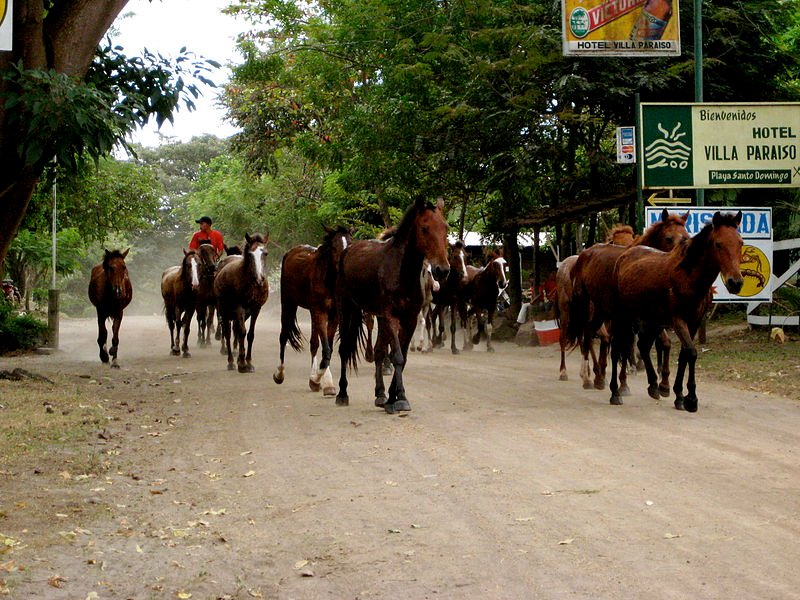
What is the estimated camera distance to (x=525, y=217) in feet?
79.9

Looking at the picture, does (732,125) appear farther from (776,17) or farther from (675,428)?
(675,428)

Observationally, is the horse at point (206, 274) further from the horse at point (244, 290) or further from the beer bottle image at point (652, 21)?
the beer bottle image at point (652, 21)

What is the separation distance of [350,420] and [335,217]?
104ft

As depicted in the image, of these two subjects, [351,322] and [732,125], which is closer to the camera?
[351,322]

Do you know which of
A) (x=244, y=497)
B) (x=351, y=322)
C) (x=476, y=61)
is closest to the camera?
(x=244, y=497)

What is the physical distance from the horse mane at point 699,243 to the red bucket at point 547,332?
42.0 feet

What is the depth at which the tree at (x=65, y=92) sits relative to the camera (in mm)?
12070

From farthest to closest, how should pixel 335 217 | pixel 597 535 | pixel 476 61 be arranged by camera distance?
pixel 335 217, pixel 476 61, pixel 597 535

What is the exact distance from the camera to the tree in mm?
12070

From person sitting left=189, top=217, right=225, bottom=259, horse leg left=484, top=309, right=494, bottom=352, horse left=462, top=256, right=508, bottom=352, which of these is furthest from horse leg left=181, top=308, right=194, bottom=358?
horse leg left=484, top=309, right=494, bottom=352

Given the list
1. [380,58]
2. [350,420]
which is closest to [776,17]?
[380,58]

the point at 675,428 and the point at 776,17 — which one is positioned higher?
the point at 776,17

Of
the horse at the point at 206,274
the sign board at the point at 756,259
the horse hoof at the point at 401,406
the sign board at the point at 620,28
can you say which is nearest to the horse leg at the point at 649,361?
the horse hoof at the point at 401,406

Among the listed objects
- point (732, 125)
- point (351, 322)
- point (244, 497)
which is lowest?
point (244, 497)
